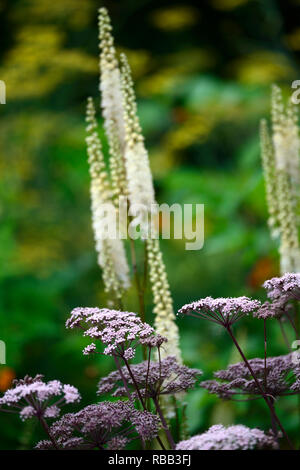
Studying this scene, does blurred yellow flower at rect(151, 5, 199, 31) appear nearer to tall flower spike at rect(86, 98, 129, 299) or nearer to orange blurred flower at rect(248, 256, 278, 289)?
orange blurred flower at rect(248, 256, 278, 289)

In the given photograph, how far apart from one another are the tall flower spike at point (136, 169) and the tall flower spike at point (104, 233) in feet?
0.40

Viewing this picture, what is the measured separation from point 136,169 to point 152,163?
5.30m

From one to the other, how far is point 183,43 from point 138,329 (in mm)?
9000

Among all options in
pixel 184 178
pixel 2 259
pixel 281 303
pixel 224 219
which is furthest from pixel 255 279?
pixel 281 303

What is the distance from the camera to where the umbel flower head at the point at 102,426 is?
1691 mm

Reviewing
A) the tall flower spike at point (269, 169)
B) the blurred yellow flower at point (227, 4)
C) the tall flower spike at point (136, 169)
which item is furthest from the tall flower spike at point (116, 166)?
the blurred yellow flower at point (227, 4)

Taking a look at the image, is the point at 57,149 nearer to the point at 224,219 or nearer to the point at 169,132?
the point at 169,132

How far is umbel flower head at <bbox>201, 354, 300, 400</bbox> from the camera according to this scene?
190 centimetres

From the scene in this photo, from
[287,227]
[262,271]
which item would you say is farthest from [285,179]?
[262,271]

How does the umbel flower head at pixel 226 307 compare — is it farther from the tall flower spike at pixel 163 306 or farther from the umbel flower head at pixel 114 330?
the tall flower spike at pixel 163 306

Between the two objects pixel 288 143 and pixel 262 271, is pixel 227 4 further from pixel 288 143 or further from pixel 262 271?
pixel 288 143

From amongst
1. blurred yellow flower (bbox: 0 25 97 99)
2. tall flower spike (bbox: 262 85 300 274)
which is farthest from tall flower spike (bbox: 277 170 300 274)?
blurred yellow flower (bbox: 0 25 97 99)

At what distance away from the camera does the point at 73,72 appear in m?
7.20

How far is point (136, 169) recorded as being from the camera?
2633 mm
